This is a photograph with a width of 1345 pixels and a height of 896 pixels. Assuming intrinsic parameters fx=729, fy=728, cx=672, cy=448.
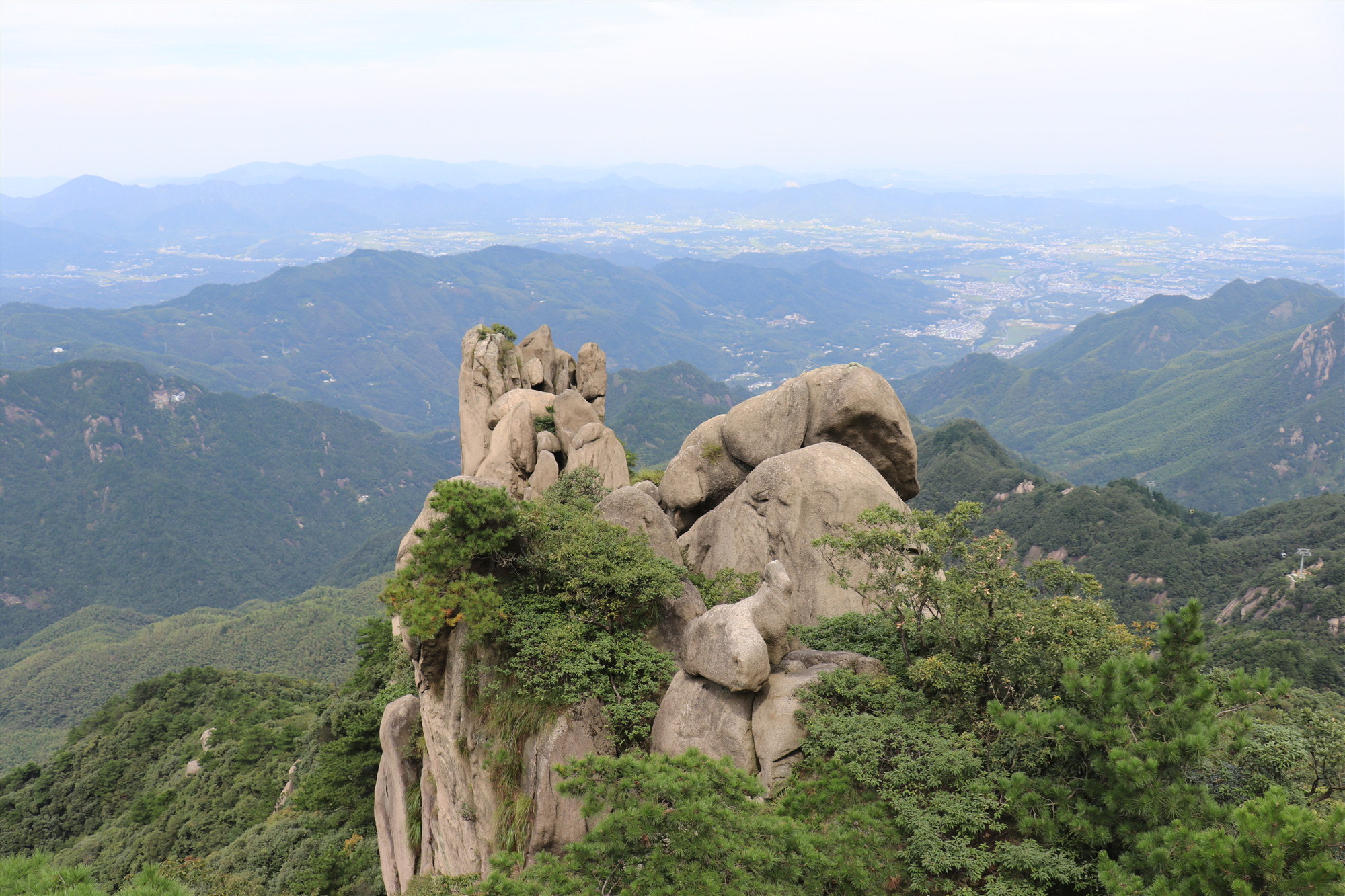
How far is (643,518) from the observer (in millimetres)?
23672

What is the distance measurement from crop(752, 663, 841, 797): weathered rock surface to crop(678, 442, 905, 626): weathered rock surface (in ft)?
17.5

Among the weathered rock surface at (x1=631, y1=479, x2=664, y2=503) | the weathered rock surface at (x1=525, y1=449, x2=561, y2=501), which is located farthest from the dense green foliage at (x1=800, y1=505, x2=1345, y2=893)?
the weathered rock surface at (x1=525, y1=449, x2=561, y2=501)

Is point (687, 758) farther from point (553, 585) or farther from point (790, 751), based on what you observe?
point (553, 585)

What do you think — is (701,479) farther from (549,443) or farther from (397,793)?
(397,793)

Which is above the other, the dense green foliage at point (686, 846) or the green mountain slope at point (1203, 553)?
the dense green foliage at point (686, 846)

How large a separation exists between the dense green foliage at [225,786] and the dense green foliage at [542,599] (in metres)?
7.59

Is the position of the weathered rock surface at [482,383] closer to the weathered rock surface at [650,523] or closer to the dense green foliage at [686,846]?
the weathered rock surface at [650,523]

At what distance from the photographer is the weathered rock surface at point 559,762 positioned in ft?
54.5

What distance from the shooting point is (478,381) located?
40.0 m

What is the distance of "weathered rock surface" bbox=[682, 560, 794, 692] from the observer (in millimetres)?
16031

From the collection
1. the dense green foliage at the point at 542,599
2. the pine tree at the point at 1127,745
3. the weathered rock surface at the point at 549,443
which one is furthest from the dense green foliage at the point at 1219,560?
the dense green foliage at the point at 542,599

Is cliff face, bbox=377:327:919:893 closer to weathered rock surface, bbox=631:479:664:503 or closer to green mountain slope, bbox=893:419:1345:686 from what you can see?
weathered rock surface, bbox=631:479:664:503

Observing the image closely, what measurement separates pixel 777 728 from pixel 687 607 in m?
4.96

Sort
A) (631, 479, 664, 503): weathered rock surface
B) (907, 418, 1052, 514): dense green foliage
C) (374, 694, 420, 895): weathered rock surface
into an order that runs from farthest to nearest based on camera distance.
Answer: (907, 418, 1052, 514): dense green foliage
(631, 479, 664, 503): weathered rock surface
(374, 694, 420, 895): weathered rock surface
